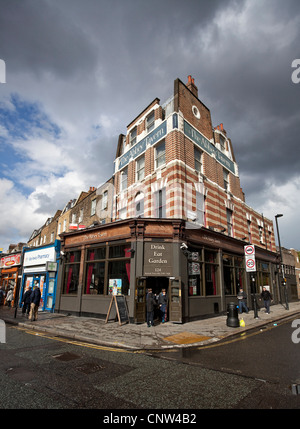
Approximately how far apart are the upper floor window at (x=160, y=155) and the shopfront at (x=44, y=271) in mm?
9862

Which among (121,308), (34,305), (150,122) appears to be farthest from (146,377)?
(150,122)

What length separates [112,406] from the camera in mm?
3613

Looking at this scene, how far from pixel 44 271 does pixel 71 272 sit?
14.7 ft

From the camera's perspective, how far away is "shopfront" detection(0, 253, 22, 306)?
74.2 feet

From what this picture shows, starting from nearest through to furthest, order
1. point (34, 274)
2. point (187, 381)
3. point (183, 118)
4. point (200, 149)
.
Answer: point (187, 381) → point (183, 118) → point (200, 149) → point (34, 274)

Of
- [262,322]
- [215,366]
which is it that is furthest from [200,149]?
[215,366]

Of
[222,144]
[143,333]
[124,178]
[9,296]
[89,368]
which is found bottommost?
[143,333]

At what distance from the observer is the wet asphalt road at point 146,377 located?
3.73m

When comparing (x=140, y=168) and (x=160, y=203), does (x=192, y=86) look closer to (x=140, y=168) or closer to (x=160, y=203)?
(x=140, y=168)

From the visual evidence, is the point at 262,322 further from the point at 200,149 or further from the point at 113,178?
the point at 113,178

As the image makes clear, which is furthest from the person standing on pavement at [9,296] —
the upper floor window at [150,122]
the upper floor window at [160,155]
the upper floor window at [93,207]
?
the upper floor window at [150,122]

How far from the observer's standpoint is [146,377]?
483cm

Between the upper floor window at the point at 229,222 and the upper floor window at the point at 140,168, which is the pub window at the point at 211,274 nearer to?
the upper floor window at the point at 229,222
